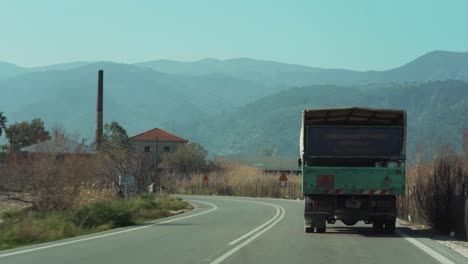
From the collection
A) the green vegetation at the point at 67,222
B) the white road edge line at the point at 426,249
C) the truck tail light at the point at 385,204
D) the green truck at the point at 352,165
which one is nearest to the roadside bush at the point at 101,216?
the green vegetation at the point at 67,222

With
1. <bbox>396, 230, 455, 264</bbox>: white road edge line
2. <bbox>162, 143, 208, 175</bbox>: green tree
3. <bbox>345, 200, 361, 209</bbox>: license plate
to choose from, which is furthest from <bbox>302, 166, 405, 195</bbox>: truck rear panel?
<bbox>162, 143, 208, 175</bbox>: green tree

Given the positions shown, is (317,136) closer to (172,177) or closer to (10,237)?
(10,237)

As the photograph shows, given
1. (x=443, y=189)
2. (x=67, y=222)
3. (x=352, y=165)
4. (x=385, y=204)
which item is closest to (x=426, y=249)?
(x=385, y=204)

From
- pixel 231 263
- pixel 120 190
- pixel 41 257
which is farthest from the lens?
pixel 120 190

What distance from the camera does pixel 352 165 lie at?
849 inches

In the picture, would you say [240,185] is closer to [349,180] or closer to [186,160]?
[186,160]

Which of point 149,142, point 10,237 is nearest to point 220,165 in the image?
point 149,142

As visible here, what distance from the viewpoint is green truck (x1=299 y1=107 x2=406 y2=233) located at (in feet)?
64.0

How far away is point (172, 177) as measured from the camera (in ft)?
258

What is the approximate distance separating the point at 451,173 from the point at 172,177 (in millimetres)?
58372

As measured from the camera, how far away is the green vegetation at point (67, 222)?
18.2 metres

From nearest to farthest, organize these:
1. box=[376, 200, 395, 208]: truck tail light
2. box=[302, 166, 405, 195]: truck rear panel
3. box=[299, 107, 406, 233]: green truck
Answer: box=[302, 166, 405, 195]: truck rear panel
box=[299, 107, 406, 233]: green truck
box=[376, 200, 395, 208]: truck tail light

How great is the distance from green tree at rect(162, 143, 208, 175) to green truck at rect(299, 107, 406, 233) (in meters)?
73.7

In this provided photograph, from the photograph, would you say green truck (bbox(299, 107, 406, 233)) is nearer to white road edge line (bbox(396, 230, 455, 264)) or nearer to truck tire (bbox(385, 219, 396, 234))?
truck tire (bbox(385, 219, 396, 234))
